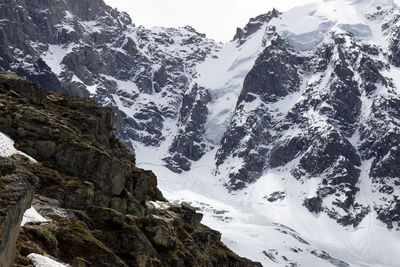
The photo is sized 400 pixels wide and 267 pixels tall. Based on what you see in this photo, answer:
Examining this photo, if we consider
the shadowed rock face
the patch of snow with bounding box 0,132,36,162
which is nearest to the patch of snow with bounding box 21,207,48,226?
the shadowed rock face

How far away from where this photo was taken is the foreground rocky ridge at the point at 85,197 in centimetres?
3825

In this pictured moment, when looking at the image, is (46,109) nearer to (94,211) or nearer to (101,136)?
(101,136)

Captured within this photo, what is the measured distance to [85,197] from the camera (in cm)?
5034

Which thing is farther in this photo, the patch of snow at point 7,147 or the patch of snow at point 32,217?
the patch of snow at point 7,147

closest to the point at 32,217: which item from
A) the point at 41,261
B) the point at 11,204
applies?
the point at 41,261

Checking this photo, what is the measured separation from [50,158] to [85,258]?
19212 millimetres

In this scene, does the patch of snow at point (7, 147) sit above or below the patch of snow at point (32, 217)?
above

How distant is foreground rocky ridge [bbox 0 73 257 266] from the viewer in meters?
38.2

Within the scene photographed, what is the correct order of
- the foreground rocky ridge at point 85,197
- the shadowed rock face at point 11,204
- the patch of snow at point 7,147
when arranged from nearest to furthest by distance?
1. the shadowed rock face at point 11,204
2. the foreground rocky ridge at point 85,197
3. the patch of snow at point 7,147

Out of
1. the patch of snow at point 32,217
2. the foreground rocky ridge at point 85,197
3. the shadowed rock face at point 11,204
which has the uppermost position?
the foreground rocky ridge at point 85,197

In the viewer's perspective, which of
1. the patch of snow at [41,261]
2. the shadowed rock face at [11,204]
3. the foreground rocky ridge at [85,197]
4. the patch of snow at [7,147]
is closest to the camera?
the shadowed rock face at [11,204]

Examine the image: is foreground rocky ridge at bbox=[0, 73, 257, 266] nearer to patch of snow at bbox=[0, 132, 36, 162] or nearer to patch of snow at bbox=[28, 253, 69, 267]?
patch of snow at bbox=[28, 253, 69, 267]

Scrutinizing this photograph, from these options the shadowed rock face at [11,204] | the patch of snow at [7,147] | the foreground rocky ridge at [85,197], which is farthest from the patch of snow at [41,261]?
the patch of snow at [7,147]

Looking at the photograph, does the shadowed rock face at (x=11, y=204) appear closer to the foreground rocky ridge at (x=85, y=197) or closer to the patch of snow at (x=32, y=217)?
the foreground rocky ridge at (x=85, y=197)
